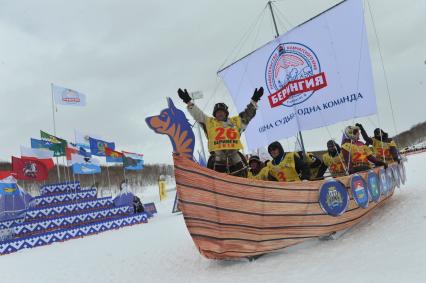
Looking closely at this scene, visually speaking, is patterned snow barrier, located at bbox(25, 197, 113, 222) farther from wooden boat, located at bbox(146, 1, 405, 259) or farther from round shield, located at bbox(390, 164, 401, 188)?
round shield, located at bbox(390, 164, 401, 188)

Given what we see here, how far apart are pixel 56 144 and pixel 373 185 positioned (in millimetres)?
12971

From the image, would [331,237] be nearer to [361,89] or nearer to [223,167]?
[223,167]

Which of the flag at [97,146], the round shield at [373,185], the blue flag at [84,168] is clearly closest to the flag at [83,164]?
the blue flag at [84,168]

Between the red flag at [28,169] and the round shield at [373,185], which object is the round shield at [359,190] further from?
the red flag at [28,169]

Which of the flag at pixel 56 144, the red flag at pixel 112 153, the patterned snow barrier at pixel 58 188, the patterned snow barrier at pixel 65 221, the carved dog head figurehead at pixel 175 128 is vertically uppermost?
the flag at pixel 56 144

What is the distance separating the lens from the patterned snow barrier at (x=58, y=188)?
48.2ft

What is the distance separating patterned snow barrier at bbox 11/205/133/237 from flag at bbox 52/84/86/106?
5.33 meters

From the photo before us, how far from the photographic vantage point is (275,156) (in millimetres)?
5852

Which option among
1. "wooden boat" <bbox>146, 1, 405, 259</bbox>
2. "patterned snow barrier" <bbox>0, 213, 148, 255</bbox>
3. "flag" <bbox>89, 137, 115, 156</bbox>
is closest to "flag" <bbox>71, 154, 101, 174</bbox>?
"flag" <bbox>89, 137, 115, 156</bbox>

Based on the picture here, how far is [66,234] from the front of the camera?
12539mm

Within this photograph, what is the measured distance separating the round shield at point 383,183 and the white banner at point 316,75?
122cm

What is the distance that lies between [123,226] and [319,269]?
11.5 metres

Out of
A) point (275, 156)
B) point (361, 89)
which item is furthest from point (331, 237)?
point (361, 89)

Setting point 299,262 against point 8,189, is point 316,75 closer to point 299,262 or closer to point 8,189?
point 299,262
